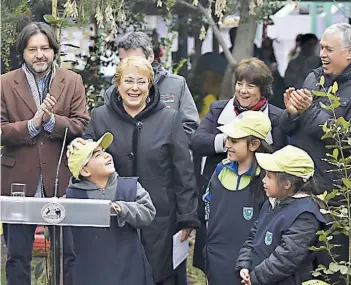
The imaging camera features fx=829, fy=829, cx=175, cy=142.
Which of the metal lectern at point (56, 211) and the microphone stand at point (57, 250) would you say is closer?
the metal lectern at point (56, 211)

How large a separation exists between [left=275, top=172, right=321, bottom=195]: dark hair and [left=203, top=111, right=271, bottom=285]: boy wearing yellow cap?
0.37m

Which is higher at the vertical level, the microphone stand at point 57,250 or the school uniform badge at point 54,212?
the school uniform badge at point 54,212

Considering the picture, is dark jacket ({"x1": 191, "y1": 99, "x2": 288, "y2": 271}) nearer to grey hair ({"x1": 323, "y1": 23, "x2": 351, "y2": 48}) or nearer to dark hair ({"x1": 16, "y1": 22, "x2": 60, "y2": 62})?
grey hair ({"x1": 323, "y1": 23, "x2": 351, "y2": 48})

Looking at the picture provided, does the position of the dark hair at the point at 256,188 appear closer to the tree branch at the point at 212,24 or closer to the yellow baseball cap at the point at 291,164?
the yellow baseball cap at the point at 291,164

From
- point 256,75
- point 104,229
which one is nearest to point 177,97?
point 256,75

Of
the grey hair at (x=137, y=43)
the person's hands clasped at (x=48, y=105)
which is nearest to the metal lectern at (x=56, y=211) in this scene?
the person's hands clasped at (x=48, y=105)

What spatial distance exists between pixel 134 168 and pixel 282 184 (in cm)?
87

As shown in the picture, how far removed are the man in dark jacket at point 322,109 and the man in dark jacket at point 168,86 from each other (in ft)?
2.37

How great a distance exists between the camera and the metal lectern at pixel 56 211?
3486 millimetres

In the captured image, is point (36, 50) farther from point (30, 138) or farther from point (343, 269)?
point (343, 269)

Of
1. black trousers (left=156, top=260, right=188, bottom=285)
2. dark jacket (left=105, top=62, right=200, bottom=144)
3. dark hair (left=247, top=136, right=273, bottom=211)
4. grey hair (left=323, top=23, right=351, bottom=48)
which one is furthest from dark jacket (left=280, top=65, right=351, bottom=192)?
black trousers (left=156, top=260, right=188, bottom=285)

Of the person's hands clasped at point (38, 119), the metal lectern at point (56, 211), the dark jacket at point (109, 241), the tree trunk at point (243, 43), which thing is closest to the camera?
the metal lectern at point (56, 211)

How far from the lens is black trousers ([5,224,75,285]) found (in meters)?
4.54

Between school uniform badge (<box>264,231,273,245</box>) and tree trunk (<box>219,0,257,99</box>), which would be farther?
tree trunk (<box>219,0,257,99</box>)
